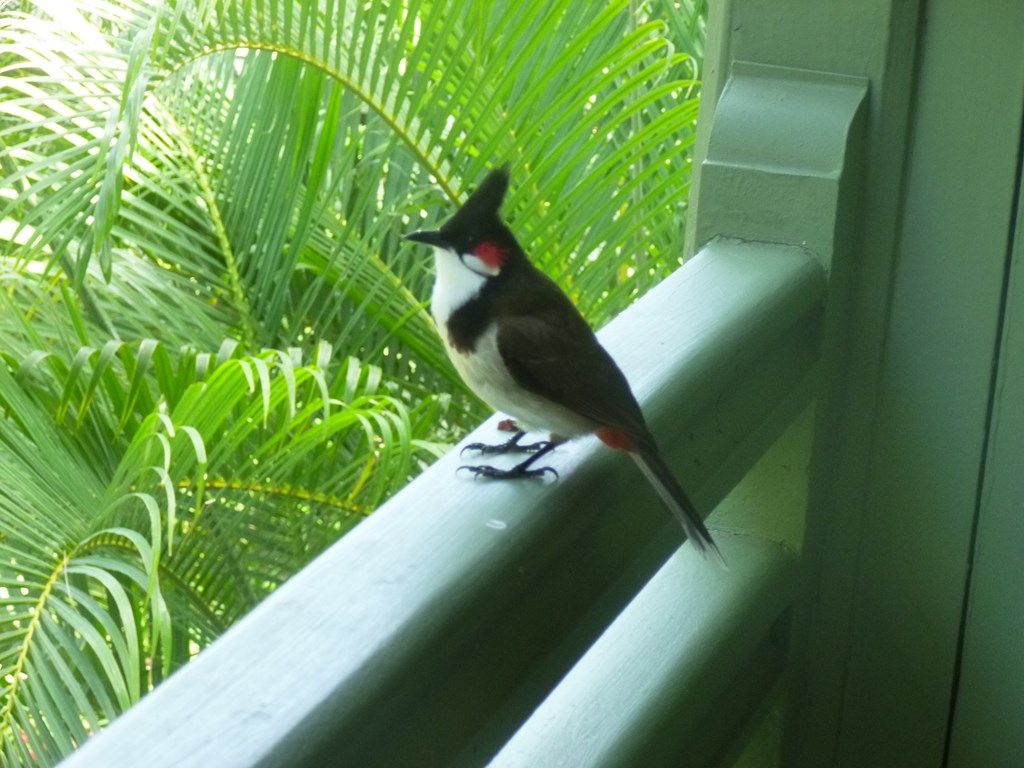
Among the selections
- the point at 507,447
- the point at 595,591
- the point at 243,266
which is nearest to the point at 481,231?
the point at 507,447

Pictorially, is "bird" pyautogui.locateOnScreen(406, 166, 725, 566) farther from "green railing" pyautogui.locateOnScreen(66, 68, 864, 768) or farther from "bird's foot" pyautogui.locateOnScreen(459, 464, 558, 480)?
"bird's foot" pyautogui.locateOnScreen(459, 464, 558, 480)

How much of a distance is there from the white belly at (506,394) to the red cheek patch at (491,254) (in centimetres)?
8

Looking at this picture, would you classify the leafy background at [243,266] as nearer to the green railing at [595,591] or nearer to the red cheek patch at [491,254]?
the red cheek patch at [491,254]

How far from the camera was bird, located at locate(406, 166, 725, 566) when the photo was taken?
1.22 meters

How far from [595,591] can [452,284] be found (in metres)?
0.54

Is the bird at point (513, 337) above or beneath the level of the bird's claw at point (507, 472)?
beneath

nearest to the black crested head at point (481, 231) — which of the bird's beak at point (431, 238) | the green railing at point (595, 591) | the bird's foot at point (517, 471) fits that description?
the bird's beak at point (431, 238)

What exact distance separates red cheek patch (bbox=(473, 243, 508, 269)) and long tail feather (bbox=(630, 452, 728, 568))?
1.16 ft

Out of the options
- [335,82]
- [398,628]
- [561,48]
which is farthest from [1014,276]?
[335,82]

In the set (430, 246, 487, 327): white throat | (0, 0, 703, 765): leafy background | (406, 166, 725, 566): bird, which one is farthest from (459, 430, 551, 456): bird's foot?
(0, 0, 703, 765): leafy background

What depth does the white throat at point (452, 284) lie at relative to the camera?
1.39 metres

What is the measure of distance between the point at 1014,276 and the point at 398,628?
96 centimetres

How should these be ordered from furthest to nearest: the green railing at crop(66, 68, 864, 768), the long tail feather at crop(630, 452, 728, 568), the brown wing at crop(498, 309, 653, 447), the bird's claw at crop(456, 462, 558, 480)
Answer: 1. the brown wing at crop(498, 309, 653, 447)
2. the long tail feather at crop(630, 452, 728, 568)
3. the bird's claw at crop(456, 462, 558, 480)
4. the green railing at crop(66, 68, 864, 768)

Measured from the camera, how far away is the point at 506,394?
1.33 m
